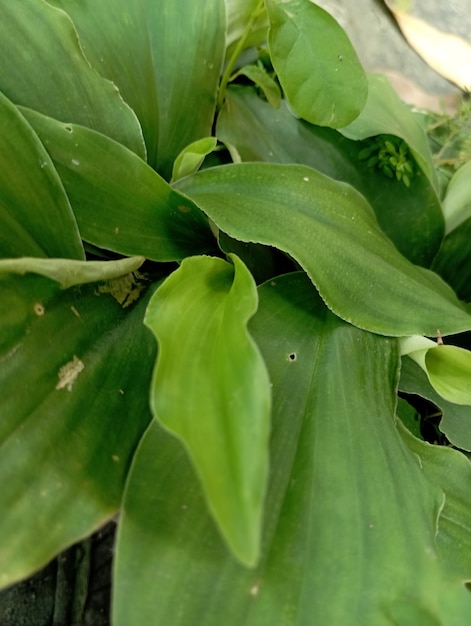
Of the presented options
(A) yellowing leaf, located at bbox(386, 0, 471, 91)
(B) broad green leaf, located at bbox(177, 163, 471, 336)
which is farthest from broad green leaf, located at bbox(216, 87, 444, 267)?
(A) yellowing leaf, located at bbox(386, 0, 471, 91)

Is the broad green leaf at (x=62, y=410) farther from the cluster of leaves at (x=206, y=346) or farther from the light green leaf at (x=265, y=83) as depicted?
the light green leaf at (x=265, y=83)

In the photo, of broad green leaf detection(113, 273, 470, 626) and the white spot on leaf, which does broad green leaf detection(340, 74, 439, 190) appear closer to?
broad green leaf detection(113, 273, 470, 626)

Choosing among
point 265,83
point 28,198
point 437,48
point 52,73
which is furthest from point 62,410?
point 437,48

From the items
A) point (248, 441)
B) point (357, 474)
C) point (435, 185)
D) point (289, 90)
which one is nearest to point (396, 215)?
point (435, 185)

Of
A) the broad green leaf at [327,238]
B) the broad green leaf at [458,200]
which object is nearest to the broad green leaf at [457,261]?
the broad green leaf at [458,200]

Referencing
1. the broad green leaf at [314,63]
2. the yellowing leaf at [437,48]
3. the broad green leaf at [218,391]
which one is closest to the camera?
the broad green leaf at [218,391]

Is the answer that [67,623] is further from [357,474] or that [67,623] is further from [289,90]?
[289,90]

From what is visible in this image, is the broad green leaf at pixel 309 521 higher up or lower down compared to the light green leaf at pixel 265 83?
lower down
